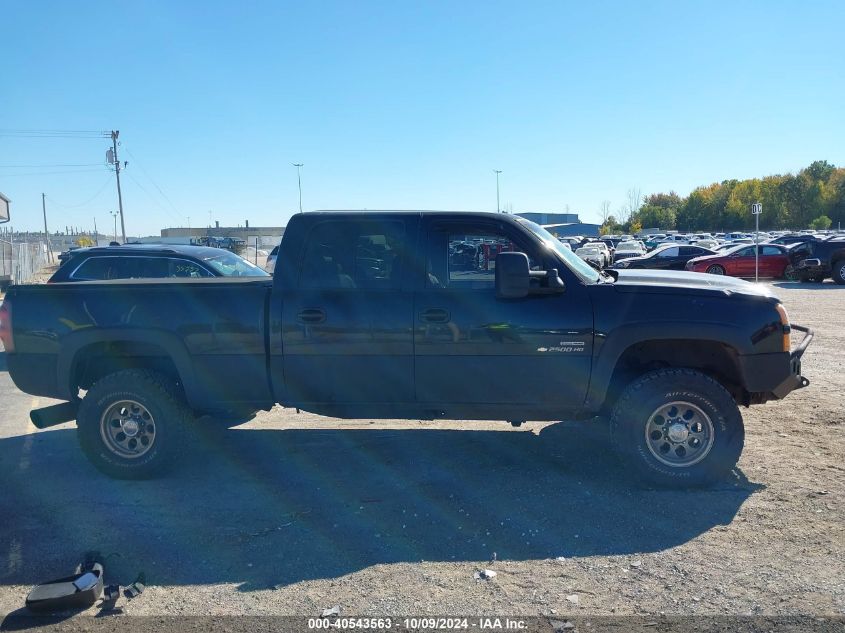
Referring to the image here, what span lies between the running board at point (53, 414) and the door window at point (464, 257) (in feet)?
10.3

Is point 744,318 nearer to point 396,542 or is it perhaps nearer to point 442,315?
point 442,315

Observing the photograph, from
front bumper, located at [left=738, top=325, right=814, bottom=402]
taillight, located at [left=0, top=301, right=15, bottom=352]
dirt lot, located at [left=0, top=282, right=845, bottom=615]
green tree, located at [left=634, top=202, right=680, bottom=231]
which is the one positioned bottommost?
dirt lot, located at [left=0, top=282, right=845, bottom=615]

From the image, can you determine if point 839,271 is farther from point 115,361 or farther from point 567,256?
point 115,361

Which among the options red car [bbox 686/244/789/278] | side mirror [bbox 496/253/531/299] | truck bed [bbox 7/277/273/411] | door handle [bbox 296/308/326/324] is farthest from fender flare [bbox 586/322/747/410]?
red car [bbox 686/244/789/278]

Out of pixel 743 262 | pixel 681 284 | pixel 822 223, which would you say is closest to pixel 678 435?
Result: pixel 681 284

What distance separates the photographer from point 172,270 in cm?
1000

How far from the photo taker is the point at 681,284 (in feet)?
17.3

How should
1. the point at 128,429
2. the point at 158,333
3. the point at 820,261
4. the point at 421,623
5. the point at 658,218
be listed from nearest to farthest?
the point at 421,623 → the point at 158,333 → the point at 128,429 → the point at 820,261 → the point at 658,218

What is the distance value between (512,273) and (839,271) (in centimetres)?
2191

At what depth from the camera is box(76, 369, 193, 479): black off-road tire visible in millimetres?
5500

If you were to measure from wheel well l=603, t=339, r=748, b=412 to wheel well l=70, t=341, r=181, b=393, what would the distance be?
3504 millimetres

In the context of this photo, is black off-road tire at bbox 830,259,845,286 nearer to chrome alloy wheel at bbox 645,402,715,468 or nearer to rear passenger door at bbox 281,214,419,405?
chrome alloy wheel at bbox 645,402,715,468

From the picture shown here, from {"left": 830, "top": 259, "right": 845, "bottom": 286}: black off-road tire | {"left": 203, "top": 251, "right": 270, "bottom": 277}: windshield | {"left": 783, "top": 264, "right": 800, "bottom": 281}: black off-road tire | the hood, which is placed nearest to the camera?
the hood

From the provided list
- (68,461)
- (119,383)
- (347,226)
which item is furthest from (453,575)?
(68,461)
